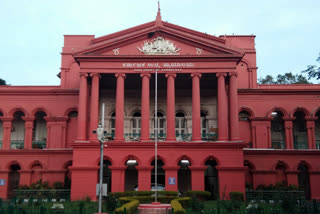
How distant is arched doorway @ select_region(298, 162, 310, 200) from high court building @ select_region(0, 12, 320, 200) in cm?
11

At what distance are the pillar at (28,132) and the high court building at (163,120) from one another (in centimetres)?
10

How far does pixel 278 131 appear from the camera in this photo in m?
38.3

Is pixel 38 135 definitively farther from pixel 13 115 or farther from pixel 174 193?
pixel 174 193

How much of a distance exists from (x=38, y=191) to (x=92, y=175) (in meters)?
5.37

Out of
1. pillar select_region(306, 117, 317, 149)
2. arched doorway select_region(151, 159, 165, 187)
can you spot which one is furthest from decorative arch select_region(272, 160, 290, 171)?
arched doorway select_region(151, 159, 165, 187)

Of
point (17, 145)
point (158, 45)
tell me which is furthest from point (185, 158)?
point (17, 145)

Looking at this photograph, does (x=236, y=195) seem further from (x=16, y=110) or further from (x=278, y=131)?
(x=16, y=110)

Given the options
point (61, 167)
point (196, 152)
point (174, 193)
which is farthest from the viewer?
point (61, 167)

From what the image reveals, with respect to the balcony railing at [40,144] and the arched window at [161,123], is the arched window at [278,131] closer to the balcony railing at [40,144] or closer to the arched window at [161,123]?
the arched window at [161,123]

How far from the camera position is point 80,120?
104ft

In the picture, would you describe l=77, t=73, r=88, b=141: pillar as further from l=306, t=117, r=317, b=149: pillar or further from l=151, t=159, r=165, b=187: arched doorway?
l=306, t=117, r=317, b=149: pillar

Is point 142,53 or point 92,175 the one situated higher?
point 142,53

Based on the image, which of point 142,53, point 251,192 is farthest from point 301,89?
point 142,53

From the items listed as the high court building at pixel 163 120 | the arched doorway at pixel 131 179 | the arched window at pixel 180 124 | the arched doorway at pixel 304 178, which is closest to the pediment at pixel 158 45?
the high court building at pixel 163 120
